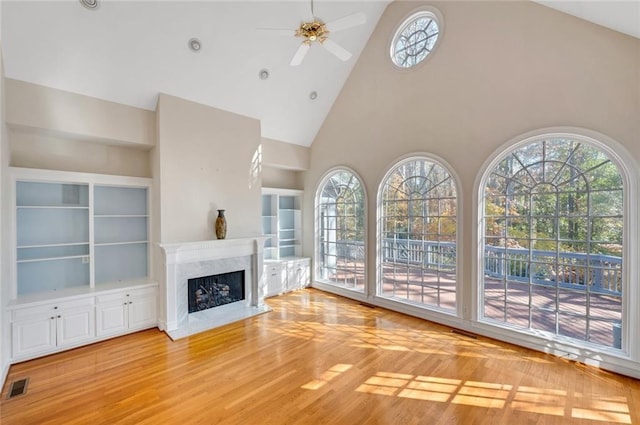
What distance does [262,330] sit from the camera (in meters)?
4.16

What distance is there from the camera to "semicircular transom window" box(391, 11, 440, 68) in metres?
4.43

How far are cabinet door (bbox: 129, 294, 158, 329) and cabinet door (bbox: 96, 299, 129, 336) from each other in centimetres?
7

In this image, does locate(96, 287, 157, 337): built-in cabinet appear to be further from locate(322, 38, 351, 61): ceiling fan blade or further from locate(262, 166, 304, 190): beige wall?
locate(322, 38, 351, 61): ceiling fan blade

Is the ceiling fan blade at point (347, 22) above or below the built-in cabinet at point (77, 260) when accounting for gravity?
above

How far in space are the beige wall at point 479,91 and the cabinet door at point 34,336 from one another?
4688 mm

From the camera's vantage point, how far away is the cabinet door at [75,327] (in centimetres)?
348

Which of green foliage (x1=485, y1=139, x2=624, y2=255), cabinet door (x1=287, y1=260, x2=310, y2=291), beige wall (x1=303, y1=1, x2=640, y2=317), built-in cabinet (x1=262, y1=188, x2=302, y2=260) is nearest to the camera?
beige wall (x1=303, y1=1, x2=640, y2=317)

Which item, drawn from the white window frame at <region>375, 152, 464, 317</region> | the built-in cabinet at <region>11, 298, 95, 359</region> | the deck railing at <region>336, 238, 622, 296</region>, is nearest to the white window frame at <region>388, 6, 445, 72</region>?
the white window frame at <region>375, 152, 464, 317</region>

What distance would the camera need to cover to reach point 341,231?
596cm

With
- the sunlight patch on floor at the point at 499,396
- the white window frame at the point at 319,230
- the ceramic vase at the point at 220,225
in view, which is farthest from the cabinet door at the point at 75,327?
the white window frame at the point at 319,230

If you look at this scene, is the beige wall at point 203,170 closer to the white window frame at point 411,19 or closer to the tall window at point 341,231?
the tall window at point 341,231

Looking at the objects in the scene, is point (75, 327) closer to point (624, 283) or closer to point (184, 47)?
point (184, 47)

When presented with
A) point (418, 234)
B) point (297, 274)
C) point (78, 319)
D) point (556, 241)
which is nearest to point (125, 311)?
point (78, 319)

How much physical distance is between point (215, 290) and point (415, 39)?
17.7 ft
